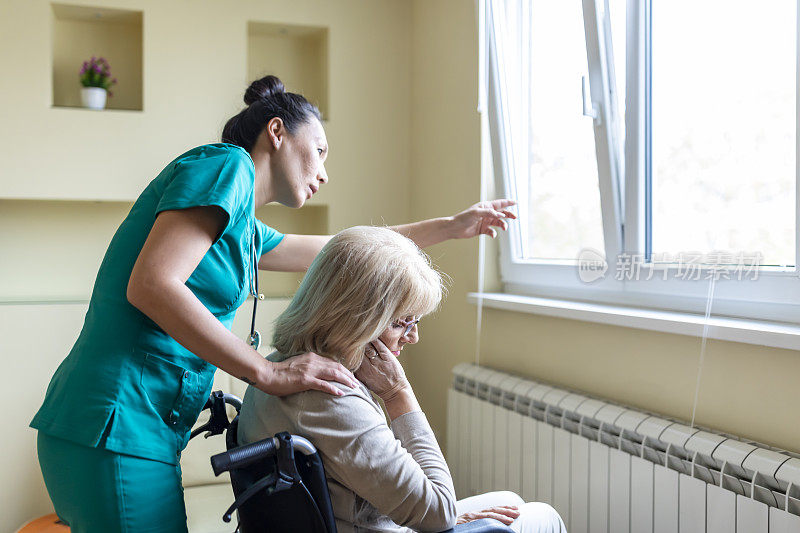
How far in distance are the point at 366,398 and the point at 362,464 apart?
12 centimetres

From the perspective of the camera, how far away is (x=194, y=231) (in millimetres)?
1247

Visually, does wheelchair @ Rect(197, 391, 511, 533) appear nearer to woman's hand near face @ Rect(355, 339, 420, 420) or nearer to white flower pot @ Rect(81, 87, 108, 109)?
woman's hand near face @ Rect(355, 339, 420, 420)

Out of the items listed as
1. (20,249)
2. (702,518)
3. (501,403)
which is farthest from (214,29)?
(702,518)

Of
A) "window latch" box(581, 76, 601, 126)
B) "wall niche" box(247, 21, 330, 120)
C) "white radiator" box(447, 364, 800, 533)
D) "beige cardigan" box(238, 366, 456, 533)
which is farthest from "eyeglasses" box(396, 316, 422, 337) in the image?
"wall niche" box(247, 21, 330, 120)

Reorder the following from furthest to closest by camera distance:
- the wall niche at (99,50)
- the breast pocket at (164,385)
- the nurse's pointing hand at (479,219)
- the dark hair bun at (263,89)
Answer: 1. the wall niche at (99,50)
2. the nurse's pointing hand at (479,219)
3. the dark hair bun at (263,89)
4. the breast pocket at (164,385)

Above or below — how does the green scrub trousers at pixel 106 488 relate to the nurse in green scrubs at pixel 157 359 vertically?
below

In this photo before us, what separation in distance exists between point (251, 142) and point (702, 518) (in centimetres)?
137

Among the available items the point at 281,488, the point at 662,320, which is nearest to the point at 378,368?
the point at 281,488

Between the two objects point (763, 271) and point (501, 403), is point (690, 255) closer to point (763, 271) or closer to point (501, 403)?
point (763, 271)

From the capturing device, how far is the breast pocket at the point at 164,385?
133 centimetres

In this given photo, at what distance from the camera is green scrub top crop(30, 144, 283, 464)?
4.19 ft

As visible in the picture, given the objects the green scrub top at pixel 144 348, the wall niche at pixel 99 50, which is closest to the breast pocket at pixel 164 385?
the green scrub top at pixel 144 348

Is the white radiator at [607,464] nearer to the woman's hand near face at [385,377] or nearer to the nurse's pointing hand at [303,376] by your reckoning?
the woman's hand near face at [385,377]

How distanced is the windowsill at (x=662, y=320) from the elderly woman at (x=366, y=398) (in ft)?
2.67
